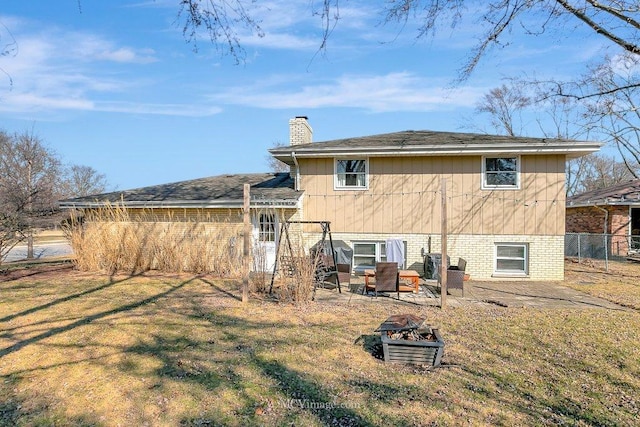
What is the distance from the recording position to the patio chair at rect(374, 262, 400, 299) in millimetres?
9188

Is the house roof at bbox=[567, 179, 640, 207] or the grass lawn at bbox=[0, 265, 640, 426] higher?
the house roof at bbox=[567, 179, 640, 207]

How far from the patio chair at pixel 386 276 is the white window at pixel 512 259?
4995 mm

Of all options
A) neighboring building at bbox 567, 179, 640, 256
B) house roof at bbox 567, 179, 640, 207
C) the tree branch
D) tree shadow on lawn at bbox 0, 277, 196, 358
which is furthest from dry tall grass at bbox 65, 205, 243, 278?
neighboring building at bbox 567, 179, 640, 256

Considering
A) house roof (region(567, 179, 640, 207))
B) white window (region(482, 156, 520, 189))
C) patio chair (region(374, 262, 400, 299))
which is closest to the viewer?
patio chair (region(374, 262, 400, 299))

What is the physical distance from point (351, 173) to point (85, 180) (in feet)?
141

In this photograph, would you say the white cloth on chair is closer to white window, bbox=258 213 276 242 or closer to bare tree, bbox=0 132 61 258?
white window, bbox=258 213 276 242

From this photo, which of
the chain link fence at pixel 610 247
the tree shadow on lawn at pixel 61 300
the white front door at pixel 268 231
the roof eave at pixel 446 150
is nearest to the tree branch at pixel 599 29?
the roof eave at pixel 446 150

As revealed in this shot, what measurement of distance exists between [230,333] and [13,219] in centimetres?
1007

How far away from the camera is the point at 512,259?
1230cm

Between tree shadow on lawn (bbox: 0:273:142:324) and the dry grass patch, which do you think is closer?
tree shadow on lawn (bbox: 0:273:142:324)

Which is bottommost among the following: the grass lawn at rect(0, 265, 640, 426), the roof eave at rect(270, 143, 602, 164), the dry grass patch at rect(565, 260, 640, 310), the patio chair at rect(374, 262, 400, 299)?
the dry grass patch at rect(565, 260, 640, 310)

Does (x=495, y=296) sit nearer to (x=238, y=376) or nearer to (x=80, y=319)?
(x=238, y=376)

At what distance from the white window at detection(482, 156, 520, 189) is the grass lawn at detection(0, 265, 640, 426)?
515 cm

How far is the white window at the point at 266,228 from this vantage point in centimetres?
1305
